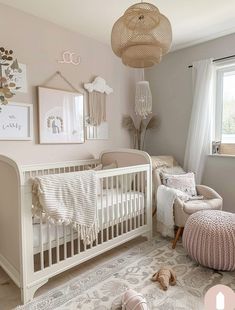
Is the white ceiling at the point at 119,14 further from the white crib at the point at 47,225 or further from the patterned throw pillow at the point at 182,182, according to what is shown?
the patterned throw pillow at the point at 182,182

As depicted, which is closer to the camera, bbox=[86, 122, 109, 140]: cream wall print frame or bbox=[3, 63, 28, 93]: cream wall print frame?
A: bbox=[3, 63, 28, 93]: cream wall print frame

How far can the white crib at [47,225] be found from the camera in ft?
4.96

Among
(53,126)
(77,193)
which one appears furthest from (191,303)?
(53,126)

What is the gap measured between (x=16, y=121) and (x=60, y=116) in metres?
0.49

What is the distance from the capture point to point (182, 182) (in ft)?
8.56

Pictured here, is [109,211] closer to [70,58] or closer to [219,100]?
[70,58]

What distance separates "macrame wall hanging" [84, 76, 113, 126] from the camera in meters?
2.86

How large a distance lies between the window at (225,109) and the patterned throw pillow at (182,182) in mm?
660

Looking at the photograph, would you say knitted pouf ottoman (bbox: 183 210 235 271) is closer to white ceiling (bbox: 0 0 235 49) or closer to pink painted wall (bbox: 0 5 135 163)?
pink painted wall (bbox: 0 5 135 163)

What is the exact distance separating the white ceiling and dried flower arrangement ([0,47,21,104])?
→ 47cm

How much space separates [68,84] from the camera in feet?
8.73

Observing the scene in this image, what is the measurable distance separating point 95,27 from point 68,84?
0.71 meters

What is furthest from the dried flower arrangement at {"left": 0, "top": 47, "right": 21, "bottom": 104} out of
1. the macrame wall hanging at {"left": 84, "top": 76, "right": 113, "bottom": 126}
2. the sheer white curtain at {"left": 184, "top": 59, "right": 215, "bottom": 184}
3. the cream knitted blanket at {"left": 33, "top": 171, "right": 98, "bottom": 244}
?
the sheer white curtain at {"left": 184, "top": 59, "right": 215, "bottom": 184}

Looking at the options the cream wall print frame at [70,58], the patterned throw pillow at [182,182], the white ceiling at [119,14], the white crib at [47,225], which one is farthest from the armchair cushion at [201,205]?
the cream wall print frame at [70,58]
